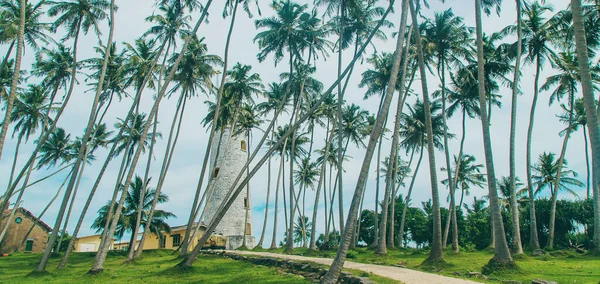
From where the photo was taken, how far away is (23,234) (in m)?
42.7

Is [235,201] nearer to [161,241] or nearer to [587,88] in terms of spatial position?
[161,241]

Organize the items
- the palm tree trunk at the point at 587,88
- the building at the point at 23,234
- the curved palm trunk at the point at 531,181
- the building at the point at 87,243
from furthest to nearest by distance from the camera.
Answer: the building at the point at 87,243
the building at the point at 23,234
the curved palm trunk at the point at 531,181
the palm tree trunk at the point at 587,88

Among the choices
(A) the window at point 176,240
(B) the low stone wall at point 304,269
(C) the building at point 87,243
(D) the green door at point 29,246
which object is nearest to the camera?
(B) the low stone wall at point 304,269

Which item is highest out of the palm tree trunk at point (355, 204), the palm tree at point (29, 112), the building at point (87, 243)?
the palm tree at point (29, 112)

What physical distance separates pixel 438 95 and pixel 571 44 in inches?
519

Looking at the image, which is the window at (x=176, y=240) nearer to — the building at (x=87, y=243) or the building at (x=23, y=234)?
the building at (x=87, y=243)

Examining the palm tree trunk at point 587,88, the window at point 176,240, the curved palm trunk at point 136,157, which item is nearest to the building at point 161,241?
the window at point 176,240

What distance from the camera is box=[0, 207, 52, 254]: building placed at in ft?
136

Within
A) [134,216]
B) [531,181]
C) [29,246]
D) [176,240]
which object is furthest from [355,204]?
[29,246]

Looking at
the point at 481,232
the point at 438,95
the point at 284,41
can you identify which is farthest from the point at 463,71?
the point at 481,232

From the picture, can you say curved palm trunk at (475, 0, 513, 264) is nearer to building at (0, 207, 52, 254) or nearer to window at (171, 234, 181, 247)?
window at (171, 234, 181, 247)

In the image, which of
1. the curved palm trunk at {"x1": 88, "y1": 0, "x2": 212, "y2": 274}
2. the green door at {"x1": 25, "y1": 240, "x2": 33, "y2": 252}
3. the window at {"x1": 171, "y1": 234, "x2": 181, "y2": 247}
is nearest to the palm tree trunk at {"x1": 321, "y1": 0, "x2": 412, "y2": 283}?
the curved palm trunk at {"x1": 88, "y1": 0, "x2": 212, "y2": 274}

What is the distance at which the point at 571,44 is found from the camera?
21312 millimetres

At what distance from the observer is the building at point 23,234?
41312mm
